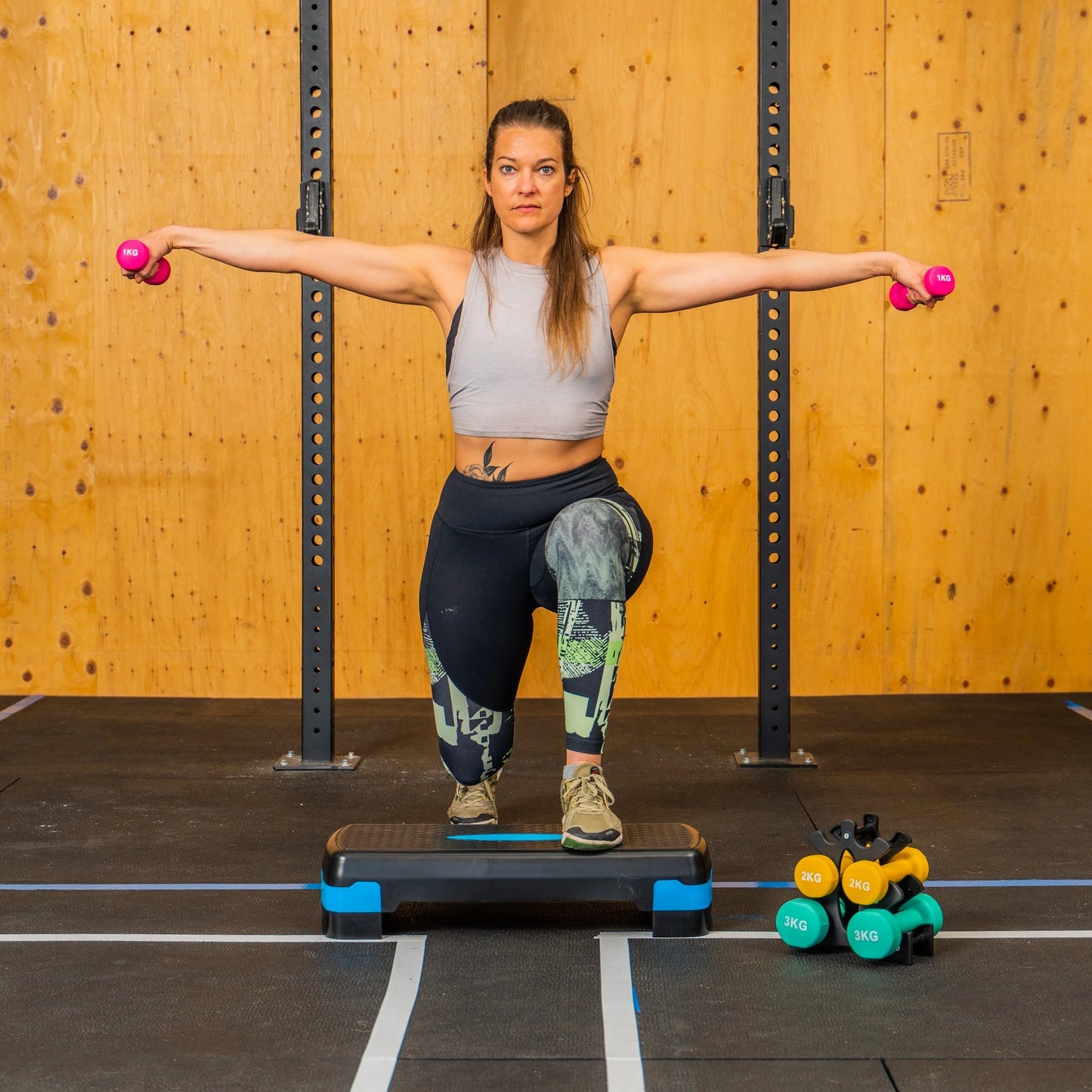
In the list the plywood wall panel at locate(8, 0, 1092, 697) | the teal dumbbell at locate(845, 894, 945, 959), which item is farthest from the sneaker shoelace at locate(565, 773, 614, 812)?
the plywood wall panel at locate(8, 0, 1092, 697)

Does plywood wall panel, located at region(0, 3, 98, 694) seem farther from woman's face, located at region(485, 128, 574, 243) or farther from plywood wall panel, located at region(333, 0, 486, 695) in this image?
woman's face, located at region(485, 128, 574, 243)

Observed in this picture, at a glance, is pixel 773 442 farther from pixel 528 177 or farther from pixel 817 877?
pixel 817 877

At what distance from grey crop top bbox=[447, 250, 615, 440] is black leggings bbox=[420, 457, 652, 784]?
10 cm

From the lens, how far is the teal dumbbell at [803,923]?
2271 mm

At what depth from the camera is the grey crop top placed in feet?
8.59

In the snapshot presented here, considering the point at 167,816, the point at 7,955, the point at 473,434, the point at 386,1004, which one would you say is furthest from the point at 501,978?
the point at 167,816

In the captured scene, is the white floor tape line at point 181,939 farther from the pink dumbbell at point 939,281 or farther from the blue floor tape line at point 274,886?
the pink dumbbell at point 939,281

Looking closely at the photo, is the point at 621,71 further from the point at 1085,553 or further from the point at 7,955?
the point at 7,955

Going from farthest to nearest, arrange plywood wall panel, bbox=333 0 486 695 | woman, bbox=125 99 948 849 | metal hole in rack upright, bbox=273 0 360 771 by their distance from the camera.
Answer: plywood wall panel, bbox=333 0 486 695 → metal hole in rack upright, bbox=273 0 360 771 → woman, bbox=125 99 948 849

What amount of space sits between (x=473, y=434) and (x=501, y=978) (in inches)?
40.3

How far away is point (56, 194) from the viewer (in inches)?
185

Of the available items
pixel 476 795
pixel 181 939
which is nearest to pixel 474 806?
pixel 476 795

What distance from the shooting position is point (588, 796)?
240cm

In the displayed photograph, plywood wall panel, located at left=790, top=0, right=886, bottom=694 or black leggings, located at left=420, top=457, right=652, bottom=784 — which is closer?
black leggings, located at left=420, top=457, right=652, bottom=784
